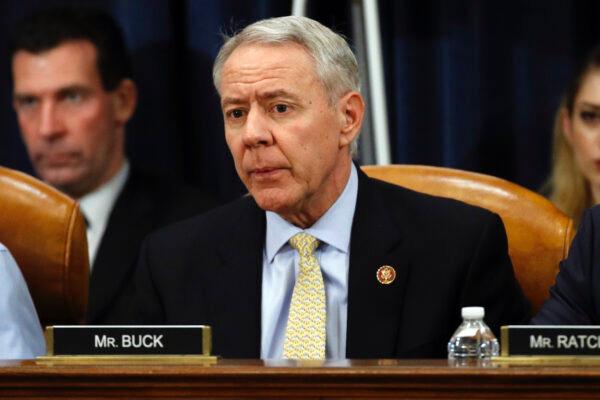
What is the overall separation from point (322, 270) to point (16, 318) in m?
0.60

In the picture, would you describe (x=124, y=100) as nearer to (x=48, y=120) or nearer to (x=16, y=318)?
(x=48, y=120)

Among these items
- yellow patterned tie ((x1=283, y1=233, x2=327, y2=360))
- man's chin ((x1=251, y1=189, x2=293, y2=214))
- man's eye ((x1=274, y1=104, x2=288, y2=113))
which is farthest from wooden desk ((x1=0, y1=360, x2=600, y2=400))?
man's eye ((x1=274, y1=104, x2=288, y2=113))

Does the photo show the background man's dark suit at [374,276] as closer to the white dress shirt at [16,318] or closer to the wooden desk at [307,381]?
the white dress shirt at [16,318]

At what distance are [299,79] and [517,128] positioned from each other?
1.22 meters

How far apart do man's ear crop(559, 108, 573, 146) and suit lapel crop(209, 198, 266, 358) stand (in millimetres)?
1171

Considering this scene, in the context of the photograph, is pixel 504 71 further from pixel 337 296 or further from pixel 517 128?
pixel 337 296

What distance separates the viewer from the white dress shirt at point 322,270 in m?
2.52

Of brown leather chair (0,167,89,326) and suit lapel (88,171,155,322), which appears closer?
brown leather chair (0,167,89,326)

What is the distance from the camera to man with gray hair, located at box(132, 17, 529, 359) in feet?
8.19

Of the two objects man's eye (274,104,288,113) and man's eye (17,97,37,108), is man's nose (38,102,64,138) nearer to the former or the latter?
man's eye (17,97,37,108)

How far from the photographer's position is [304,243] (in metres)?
2.59

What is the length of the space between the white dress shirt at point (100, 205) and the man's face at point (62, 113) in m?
0.02

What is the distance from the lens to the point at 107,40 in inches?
149

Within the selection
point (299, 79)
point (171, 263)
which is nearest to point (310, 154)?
point (299, 79)
